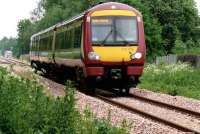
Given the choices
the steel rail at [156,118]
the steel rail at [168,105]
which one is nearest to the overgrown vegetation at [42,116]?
the steel rail at [156,118]

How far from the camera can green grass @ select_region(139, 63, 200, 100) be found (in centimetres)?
2336

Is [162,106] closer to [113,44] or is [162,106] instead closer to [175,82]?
[113,44]

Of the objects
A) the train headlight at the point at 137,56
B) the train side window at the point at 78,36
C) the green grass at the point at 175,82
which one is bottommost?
the green grass at the point at 175,82

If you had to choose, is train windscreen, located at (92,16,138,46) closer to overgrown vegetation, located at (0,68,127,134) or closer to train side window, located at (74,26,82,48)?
train side window, located at (74,26,82,48)

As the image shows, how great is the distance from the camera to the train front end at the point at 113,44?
21188mm

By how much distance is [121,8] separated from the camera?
22.1 meters

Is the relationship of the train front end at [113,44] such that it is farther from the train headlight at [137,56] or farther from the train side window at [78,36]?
the train side window at [78,36]

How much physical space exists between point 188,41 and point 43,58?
42.3 metres

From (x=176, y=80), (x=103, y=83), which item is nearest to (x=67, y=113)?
(x=103, y=83)

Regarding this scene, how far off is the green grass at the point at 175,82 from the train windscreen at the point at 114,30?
2791 millimetres

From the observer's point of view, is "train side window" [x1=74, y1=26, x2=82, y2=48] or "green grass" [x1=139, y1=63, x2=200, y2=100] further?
"green grass" [x1=139, y1=63, x2=200, y2=100]

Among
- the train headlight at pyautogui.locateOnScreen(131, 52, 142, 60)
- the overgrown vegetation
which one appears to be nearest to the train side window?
the train headlight at pyautogui.locateOnScreen(131, 52, 142, 60)

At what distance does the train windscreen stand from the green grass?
2.79m

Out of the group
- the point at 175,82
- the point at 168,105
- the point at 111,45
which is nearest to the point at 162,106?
the point at 168,105
